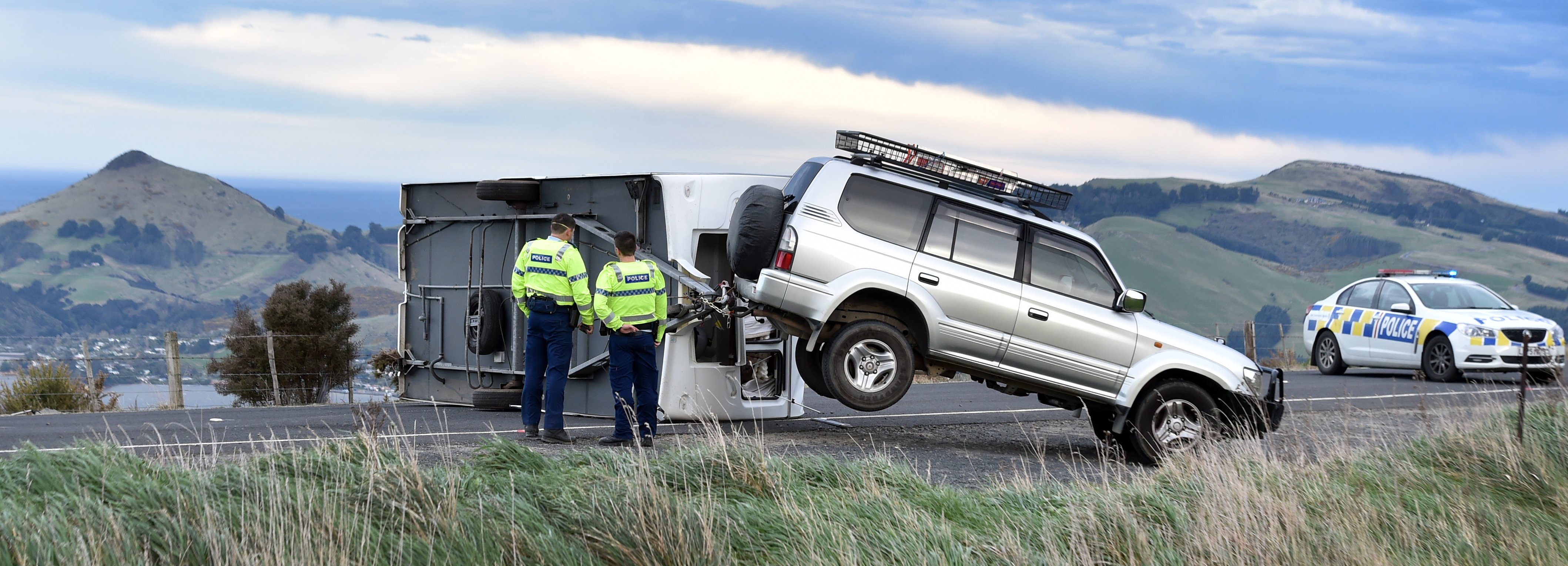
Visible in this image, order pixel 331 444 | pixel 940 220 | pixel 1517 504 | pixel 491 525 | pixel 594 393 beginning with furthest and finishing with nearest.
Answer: pixel 594 393
pixel 940 220
pixel 1517 504
pixel 331 444
pixel 491 525

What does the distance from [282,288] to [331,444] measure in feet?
88.5

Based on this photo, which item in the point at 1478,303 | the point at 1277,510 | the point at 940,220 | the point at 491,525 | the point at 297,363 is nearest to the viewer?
the point at 491,525

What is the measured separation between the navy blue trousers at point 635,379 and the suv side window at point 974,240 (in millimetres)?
2212

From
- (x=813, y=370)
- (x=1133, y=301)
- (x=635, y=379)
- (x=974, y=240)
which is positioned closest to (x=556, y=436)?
(x=635, y=379)

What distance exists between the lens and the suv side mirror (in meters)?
9.01

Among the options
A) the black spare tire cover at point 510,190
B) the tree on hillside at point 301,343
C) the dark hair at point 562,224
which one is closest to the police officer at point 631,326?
the dark hair at point 562,224

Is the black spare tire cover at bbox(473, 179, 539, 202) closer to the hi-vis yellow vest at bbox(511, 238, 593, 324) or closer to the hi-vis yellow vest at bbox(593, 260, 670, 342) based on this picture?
the hi-vis yellow vest at bbox(511, 238, 593, 324)

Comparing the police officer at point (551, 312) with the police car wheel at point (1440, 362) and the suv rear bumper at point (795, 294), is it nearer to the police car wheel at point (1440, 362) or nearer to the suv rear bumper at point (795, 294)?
the suv rear bumper at point (795, 294)

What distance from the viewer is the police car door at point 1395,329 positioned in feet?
57.2

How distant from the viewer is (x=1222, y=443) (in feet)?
24.3

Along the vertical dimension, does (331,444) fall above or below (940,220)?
below

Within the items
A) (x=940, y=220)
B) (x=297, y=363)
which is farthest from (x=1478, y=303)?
(x=297, y=363)

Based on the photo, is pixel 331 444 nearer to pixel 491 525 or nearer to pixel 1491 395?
Result: pixel 491 525

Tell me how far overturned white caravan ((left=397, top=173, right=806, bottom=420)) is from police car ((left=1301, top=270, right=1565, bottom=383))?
1093 cm
